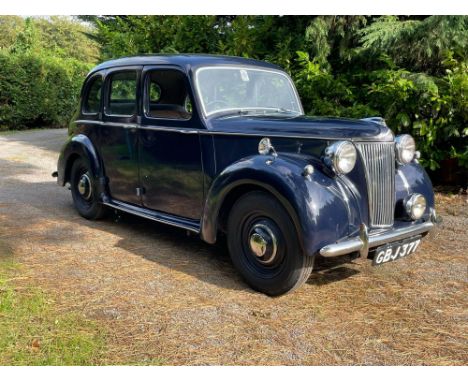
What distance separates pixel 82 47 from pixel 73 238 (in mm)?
46505

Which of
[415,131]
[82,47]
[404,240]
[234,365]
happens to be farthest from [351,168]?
[82,47]

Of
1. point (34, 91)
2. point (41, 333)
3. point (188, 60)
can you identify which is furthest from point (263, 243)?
point (34, 91)

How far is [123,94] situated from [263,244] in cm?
251

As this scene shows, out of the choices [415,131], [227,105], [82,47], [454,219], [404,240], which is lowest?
[454,219]

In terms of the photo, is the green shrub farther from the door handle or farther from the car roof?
the door handle

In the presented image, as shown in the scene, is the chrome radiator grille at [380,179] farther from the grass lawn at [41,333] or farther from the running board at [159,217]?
the grass lawn at [41,333]

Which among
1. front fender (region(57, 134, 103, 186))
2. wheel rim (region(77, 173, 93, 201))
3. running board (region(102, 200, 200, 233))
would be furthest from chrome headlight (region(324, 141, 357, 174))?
wheel rim (region(77, 173, 93, 201))

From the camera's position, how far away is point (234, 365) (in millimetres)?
2660

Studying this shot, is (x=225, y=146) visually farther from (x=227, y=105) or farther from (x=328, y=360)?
(x=328, y=360)

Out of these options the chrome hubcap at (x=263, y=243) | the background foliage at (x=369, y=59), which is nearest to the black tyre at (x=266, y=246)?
the chrome hubcap at (x=263, y=243)

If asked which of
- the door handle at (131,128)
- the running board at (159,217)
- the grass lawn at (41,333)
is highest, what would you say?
the door handle at (131,128)

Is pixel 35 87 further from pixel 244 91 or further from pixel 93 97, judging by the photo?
pixel 244 91

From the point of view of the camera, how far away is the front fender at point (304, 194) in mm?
3271

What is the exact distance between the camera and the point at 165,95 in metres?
4.80
